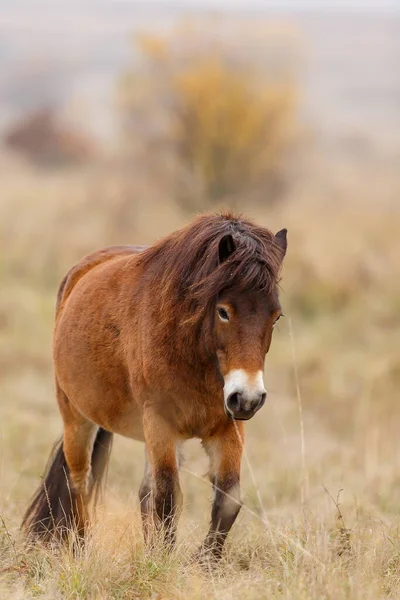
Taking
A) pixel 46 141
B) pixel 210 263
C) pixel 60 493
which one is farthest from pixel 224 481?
pixel 46 141

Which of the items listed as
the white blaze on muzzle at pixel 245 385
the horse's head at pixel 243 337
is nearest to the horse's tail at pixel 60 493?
the horse's head at pixel 243 337

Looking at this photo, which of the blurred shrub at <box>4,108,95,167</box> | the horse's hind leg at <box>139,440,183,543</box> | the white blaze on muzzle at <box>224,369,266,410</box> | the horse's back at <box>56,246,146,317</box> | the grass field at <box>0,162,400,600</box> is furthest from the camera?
the blurred shrub at <box>4,108,95,167</box>

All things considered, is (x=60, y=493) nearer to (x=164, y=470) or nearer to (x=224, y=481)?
(x=164, y=470)

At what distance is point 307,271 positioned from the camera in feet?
56.6

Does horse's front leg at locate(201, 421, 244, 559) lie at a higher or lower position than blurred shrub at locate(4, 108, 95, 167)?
lower

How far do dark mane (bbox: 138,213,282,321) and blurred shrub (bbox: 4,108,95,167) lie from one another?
26.1m

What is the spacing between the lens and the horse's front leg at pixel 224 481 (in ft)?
14.6

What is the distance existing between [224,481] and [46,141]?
30.0 meters

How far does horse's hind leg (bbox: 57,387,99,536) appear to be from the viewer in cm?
572

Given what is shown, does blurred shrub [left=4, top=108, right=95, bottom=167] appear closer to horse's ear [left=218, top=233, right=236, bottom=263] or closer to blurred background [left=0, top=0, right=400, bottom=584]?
blurred background [left=0, top=0, right=400, bottom=584]

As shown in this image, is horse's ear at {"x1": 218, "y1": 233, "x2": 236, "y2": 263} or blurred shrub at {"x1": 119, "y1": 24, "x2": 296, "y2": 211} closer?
horse's ear at {"x1": 218, "y1": 233, "x2": 236, "y2": 263}

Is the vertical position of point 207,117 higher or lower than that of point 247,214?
higher

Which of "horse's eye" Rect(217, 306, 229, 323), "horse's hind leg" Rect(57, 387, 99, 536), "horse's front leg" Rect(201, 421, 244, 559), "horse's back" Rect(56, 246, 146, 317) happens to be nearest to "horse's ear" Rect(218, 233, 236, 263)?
"horse's eye" Rect(217, 306, 229, 323)

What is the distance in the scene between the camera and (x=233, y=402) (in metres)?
3.91
